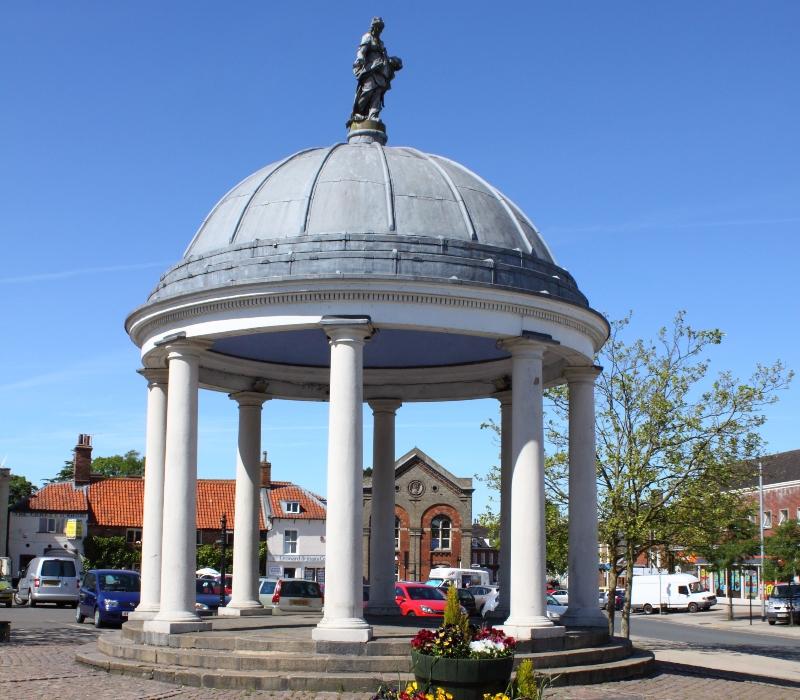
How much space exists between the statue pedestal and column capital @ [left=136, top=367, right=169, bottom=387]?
6681 millimetres

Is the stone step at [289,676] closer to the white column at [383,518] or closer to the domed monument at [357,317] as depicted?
the domed monument at [357,317]

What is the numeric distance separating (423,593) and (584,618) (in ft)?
53.4

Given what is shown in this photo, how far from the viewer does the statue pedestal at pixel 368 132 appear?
79.0 ft

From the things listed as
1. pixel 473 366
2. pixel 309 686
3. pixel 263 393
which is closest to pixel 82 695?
pixel 309 686

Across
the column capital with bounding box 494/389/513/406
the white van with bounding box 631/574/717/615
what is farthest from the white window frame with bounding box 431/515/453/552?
the column capital with bounding box 494/389/513/406

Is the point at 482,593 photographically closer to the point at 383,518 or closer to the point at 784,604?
the point at 784,604

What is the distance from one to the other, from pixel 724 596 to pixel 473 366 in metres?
71.6

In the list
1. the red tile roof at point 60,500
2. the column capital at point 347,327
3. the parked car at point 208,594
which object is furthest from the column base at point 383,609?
the red tile roof at point 60,500

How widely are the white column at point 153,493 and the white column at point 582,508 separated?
27.9ft

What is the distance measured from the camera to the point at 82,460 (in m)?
72.4

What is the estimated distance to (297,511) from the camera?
73688 mm

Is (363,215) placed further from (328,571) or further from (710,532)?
(710,532)

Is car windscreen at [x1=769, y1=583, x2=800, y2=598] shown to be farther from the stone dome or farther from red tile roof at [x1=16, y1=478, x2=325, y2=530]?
the stone dome

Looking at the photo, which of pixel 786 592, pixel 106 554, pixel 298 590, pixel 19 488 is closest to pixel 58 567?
pixel 298 590
